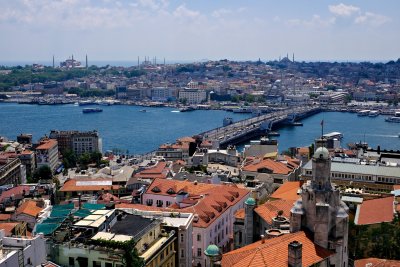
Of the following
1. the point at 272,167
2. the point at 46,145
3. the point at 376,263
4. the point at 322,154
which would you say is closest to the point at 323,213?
the point at 322,154

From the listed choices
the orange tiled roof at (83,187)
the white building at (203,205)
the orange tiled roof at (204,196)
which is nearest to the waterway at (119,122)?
the orange tiled roof at (83,187)

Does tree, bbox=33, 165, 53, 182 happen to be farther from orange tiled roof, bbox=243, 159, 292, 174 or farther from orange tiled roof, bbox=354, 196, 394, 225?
orange tiled roof, bbox=354, 196, 394, 225

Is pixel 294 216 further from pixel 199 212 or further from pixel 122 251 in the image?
pixel 199 212

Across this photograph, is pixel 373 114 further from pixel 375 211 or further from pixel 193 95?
pixel 375 211

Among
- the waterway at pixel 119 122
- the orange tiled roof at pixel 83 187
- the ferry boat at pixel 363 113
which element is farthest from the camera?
the ferry boat at pixel 363 113

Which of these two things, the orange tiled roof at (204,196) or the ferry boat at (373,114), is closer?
the orange tiled roof at (204,196)

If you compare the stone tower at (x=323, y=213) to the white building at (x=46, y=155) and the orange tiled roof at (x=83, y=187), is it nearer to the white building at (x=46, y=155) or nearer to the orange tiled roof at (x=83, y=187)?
the orange tiled roof at (x=83, y=187)

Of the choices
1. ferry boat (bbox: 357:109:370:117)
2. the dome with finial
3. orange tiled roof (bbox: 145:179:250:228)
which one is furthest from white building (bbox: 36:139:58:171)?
ferry boat (bbox: 357:109:370:117)
